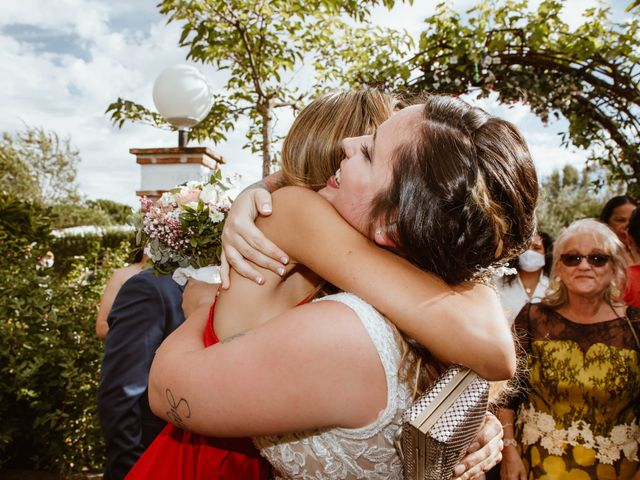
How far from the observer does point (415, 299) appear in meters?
1.13

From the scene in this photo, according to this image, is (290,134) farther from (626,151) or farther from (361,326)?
(626,151)

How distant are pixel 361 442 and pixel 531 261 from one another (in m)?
4.64

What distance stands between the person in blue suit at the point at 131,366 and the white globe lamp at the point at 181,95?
253cm

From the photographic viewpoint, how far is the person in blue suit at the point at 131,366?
2.58 m

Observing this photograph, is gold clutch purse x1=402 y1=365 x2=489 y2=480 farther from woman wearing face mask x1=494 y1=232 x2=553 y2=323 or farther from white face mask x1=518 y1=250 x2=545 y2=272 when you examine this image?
white face mask x1=518 y1=250 x2=545 y2=272

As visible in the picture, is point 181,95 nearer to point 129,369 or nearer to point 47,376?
point 47,376

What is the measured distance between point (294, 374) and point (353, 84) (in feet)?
19.3

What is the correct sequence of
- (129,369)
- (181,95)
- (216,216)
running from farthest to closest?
(181,95), (129,369), (216,216)

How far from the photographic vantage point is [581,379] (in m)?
2.96

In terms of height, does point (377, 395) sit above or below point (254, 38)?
below

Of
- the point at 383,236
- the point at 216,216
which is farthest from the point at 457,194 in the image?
the point at 216,216

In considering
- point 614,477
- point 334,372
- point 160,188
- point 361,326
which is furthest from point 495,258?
point 160,188

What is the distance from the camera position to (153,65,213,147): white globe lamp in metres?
4.76

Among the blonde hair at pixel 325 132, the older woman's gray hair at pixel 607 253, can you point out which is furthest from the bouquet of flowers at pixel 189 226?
the older woman's gray hair at pixel 607 253
